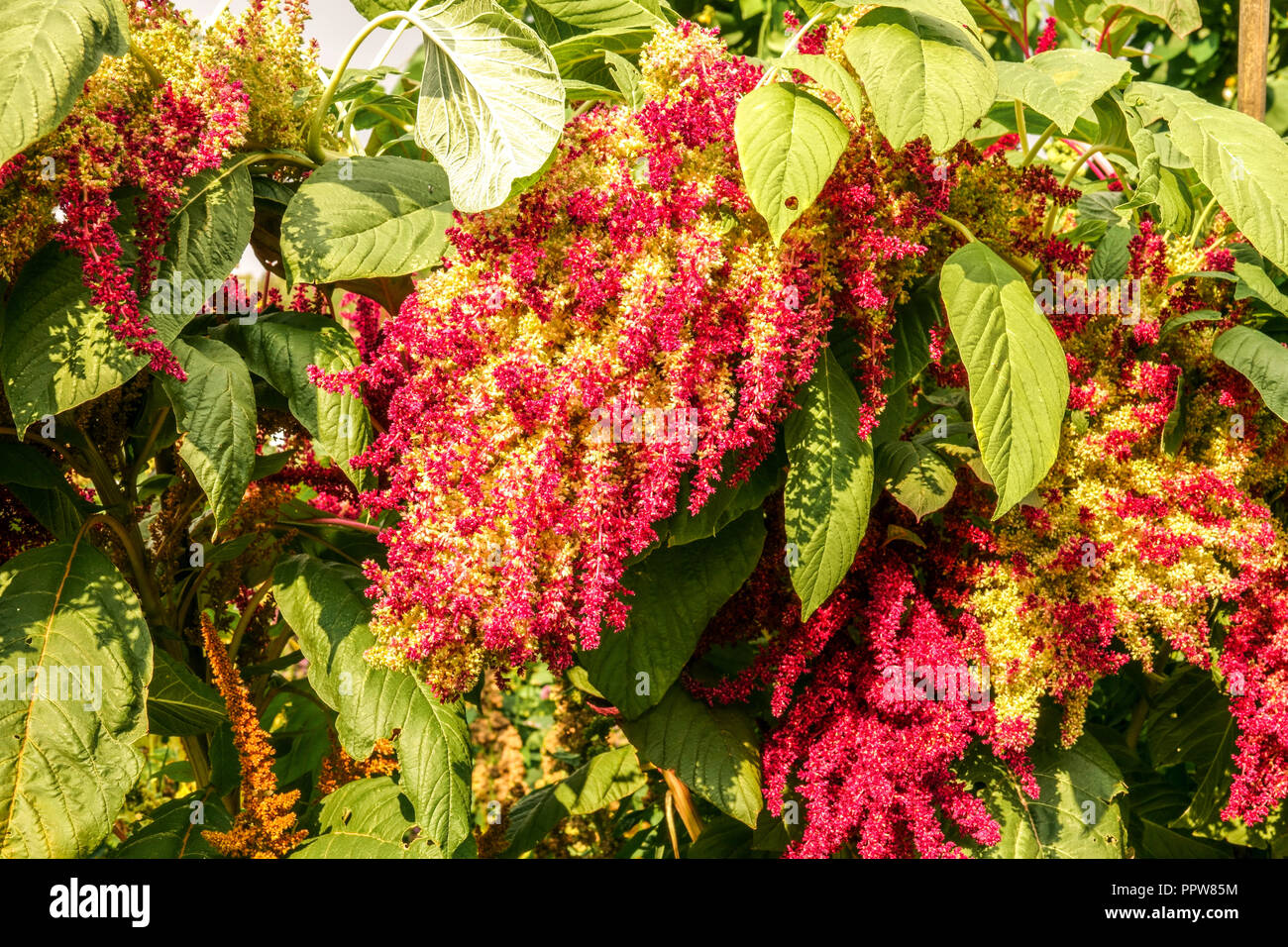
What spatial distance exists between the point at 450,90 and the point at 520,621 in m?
0.55

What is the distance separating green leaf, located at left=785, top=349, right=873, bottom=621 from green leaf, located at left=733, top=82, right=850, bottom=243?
216mm

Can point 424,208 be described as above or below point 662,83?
below

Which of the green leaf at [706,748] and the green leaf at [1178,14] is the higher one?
the green leaf at [1178,14]

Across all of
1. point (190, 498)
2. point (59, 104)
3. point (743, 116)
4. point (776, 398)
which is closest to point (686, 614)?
point (776, 398)

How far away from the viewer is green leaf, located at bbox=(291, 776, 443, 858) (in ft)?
3.91

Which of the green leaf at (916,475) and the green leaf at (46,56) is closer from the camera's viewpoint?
the green leaf at (46,56)

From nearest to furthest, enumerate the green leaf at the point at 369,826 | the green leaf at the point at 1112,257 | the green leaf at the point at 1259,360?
the green leaf at the point at 1259,360, the green leaf at the point at 369,826, the green leaf at the point at 1112,257

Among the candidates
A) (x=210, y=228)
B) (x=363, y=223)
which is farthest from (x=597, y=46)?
(x=210, y=228)

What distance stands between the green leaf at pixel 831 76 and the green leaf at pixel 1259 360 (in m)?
0.49

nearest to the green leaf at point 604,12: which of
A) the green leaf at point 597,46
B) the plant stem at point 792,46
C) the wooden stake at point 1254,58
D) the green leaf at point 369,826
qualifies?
the green leaf at point 597,46

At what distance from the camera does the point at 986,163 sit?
1160 millimetres

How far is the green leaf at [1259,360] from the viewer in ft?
3.54

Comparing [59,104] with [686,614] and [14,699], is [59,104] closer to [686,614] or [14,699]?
[14,699]

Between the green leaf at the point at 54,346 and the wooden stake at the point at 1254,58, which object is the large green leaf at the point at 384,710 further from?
the wooden stake at the point at 1254,58
